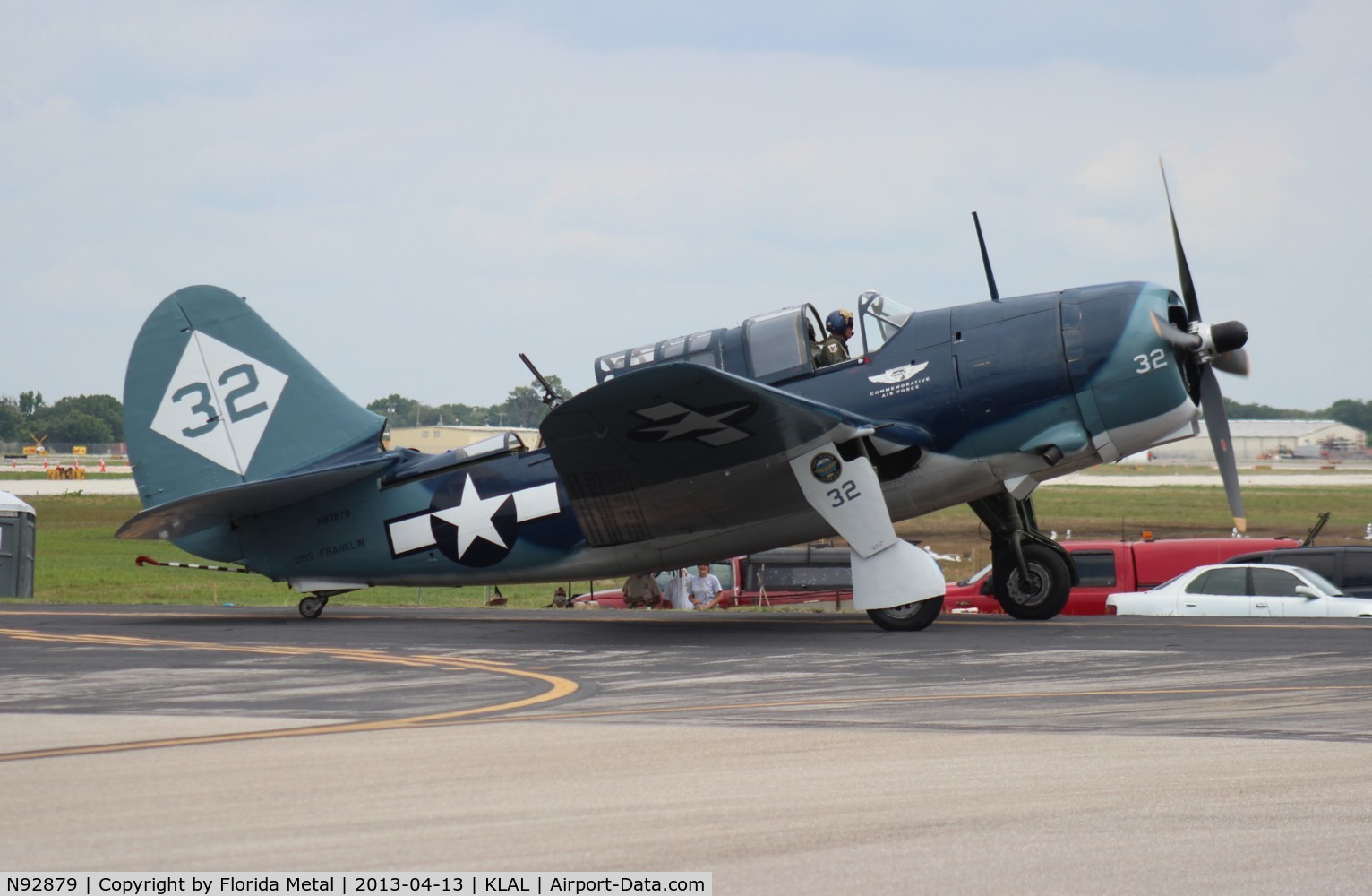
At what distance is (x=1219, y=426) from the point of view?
15766 millimetres

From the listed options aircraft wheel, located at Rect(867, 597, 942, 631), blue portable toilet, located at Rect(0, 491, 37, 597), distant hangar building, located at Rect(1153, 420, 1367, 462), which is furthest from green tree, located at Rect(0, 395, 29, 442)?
aircraft wheel, located at Rect(867, 597, 942, 631)

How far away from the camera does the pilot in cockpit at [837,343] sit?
608 inches

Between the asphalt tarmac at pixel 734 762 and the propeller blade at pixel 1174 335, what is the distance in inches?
123

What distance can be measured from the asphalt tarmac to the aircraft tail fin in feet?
15.3

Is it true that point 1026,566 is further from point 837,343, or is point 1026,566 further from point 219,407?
point 219,407

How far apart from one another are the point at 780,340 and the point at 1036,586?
13.6ft

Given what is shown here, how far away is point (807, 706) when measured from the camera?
365 inches

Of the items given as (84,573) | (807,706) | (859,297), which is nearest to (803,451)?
(859,297)

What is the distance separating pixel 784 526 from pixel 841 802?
9543 millimetres

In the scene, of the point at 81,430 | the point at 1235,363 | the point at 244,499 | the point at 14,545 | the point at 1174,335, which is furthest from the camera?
the point at 81,430

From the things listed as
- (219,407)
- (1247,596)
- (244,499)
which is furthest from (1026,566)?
(219,407)

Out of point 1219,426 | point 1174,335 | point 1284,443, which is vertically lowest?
point 1219,426

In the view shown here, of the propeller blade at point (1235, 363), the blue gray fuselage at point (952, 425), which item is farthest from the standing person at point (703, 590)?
the propeller blade at point (1235, 363)
